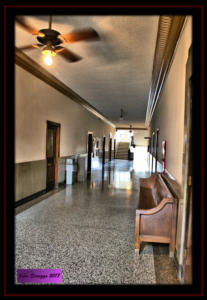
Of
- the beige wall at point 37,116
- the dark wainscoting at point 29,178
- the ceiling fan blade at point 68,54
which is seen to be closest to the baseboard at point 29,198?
the dark wainscoting at point 29,178

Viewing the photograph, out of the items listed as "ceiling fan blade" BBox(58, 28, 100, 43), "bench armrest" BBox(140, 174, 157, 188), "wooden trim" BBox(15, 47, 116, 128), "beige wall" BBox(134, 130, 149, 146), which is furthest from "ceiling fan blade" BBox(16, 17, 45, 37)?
"beige wall" BBox(134, 130, 149, 146)

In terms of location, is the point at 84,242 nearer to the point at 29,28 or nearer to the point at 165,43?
the point at 29,28

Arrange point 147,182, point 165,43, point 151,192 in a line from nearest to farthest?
point 165,43 < point 151,192 < point 147,182

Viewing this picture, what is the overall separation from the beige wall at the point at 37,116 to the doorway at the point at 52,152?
0.86ft

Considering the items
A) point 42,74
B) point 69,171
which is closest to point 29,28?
point 42,74

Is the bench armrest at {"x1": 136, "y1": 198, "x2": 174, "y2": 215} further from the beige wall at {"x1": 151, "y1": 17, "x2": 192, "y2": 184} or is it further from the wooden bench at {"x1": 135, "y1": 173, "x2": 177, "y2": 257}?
the beige wall at {"x1": 151, "y1": 17, "x2": 192, "y2": 184}

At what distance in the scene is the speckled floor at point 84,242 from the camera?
2.31 metres

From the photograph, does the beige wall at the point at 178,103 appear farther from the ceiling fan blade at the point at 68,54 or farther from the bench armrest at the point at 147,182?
the ceiling fan blade at the point at 68,54

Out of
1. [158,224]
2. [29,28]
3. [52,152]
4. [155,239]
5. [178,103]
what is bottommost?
[155,239]

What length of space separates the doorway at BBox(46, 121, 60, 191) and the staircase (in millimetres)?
15665

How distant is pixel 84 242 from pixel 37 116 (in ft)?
11.7

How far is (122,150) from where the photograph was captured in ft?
75.7
